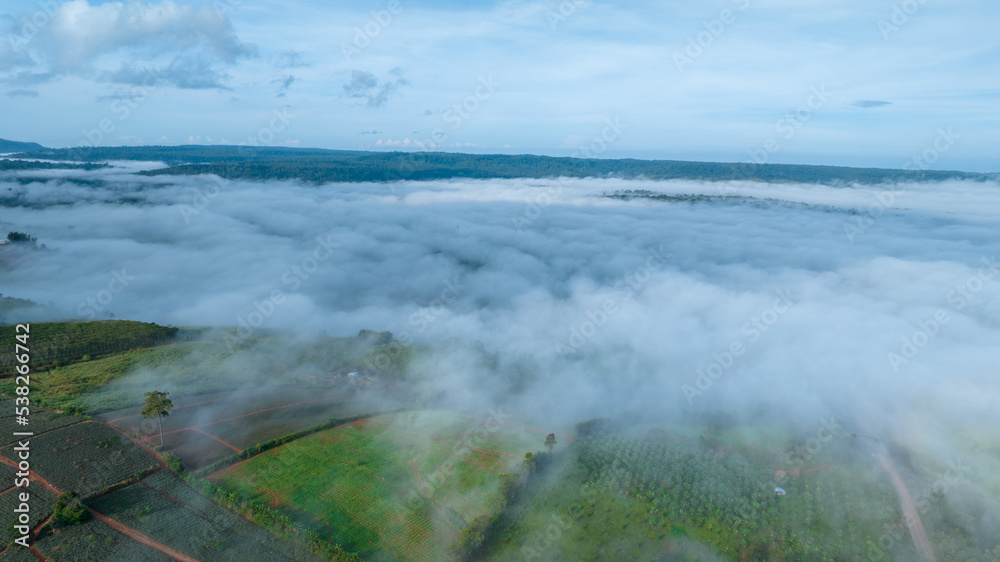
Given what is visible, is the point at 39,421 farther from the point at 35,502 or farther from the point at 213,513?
the point at 213,513

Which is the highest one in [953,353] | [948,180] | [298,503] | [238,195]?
[948,180]

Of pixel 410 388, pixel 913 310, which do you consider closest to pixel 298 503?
pixel 410 388

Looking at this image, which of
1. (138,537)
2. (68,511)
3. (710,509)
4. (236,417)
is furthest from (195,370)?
(710,509)

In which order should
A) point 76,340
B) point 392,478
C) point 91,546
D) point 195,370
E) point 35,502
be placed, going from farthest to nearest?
point 76,340 < point 195,370 < point 392,478 < point 35,502 < point 91,546

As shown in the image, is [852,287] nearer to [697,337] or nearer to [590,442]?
[697,337]

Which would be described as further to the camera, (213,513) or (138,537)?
(213,513)

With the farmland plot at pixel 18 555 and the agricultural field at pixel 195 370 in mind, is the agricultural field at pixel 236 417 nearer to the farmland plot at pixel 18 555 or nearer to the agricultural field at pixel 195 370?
the agricultural field at pixel 195 370

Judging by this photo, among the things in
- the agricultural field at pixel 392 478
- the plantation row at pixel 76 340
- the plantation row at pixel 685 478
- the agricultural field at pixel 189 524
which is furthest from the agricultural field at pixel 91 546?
the plantation row at pixel 76 340
